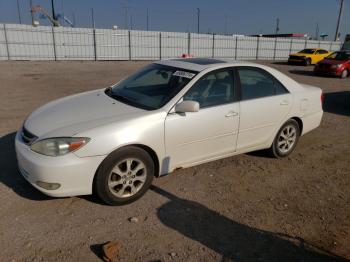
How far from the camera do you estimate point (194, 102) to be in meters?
3.62

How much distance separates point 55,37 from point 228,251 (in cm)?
2471

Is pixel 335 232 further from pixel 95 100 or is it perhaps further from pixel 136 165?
pixel 95 100

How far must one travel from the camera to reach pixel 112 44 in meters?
26.3

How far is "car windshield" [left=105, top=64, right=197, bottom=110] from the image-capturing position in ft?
12.6

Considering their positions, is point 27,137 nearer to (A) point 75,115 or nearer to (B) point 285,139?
(A) point 75,115

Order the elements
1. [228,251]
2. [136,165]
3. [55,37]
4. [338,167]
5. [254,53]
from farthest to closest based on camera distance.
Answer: [254,53]
[55,37]
[338,167]
[136,165]
[228,251]

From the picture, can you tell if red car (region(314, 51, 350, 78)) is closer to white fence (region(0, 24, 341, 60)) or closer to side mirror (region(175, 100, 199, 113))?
white fence (region(0, 24, 341, 60))

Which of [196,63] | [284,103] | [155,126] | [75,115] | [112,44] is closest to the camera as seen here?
[155,126]

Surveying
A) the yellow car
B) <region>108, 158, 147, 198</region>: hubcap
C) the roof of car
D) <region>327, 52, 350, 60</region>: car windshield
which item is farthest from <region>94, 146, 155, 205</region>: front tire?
the yellow car

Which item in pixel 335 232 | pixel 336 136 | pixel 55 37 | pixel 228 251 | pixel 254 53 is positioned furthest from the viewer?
pixel 254 53

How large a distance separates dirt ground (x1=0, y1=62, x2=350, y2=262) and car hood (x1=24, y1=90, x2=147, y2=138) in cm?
81

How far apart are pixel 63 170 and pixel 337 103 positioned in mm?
9188

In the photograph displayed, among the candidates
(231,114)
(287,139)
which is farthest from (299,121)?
(231,114)

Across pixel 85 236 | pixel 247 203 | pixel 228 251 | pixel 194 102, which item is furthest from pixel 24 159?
pixel 247 203
